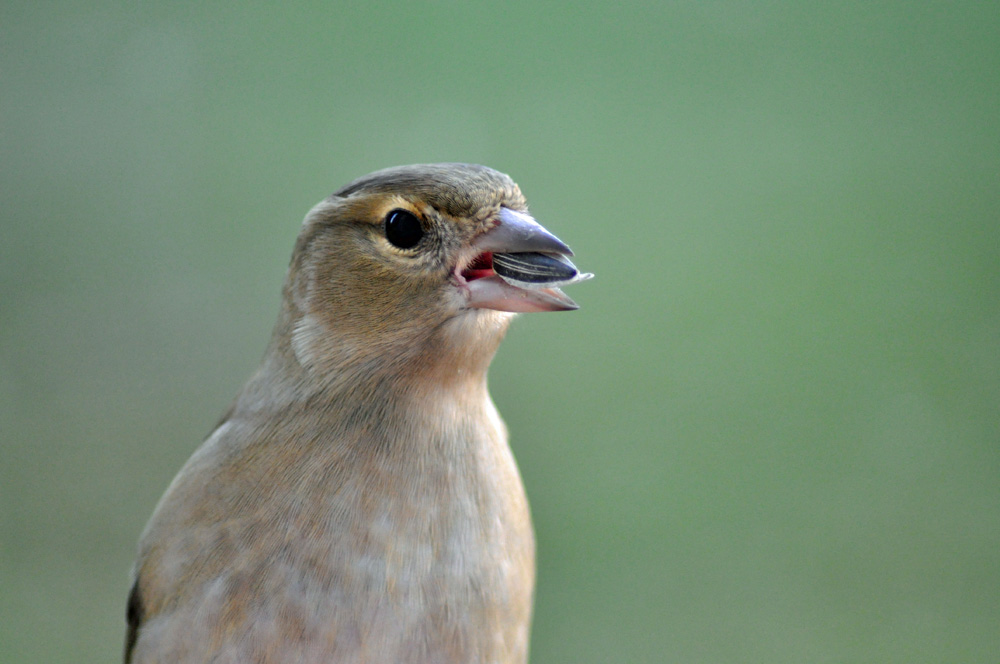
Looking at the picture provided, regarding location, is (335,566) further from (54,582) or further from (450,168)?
(54,582)

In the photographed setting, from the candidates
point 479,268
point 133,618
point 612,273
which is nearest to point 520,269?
point 479,268

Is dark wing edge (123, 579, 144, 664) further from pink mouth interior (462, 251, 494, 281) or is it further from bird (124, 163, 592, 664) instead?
pink mouth interior (462, 251, 494, 281)

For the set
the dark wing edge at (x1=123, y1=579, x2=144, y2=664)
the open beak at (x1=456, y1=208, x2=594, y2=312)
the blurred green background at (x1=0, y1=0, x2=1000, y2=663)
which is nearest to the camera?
the open beak at (x1=456, y1=208, x2=594, y2=312)

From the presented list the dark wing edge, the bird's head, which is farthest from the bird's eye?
the dark wing edge

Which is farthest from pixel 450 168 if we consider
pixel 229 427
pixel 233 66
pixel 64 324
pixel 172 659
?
pixel 64 324

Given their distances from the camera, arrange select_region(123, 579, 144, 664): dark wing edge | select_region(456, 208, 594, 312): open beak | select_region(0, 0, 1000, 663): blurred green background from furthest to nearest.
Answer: select_region(0, 0, 1000, 663): blurred green background
select_region(123, 579, 144, 664): dark wing edge
select_region(456, 208, 594, 312): open beak

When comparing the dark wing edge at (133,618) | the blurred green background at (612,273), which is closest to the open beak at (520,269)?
the dark wing edge at (133,618)

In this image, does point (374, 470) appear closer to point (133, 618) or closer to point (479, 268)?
point (479, 268)
